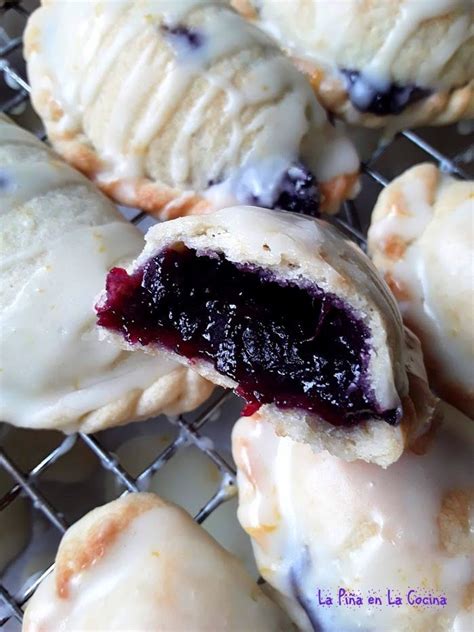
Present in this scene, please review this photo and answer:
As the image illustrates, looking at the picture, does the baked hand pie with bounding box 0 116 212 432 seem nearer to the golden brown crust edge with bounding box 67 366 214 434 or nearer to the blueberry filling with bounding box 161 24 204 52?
the golden brown crust edge with bounding box 67 366 214 434

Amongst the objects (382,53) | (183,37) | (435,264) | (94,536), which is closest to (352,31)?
(382,53)

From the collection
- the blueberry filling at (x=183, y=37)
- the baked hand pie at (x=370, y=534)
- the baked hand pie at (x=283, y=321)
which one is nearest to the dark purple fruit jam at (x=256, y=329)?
the baked hand pie at (x=283, y=321)

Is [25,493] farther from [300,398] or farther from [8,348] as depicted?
[300,398]

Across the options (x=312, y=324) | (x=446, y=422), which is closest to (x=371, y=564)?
(x=446, y=422)

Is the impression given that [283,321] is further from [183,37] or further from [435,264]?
[183,37]

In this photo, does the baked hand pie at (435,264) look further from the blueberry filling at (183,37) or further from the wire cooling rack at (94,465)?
the blueberry filling at (183,37)
